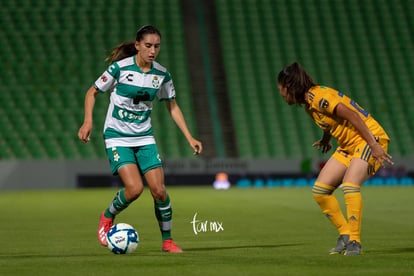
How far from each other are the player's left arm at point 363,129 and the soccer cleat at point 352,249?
2.44ft

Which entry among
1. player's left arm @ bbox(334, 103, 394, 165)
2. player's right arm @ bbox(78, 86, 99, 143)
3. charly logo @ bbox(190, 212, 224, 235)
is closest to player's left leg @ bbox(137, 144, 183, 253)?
player's right arm @ bbox(78, 86, 99, 143)

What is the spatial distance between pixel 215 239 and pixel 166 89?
2.02 metres

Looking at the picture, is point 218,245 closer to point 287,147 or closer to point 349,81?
point 287,147

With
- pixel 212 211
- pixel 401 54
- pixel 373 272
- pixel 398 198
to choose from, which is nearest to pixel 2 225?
pixel 212 211

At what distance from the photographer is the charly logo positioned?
1093 centimetres

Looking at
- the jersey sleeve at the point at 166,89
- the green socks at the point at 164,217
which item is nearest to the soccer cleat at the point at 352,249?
A: the green socks at the point at 164,217

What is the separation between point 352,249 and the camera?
7.59m

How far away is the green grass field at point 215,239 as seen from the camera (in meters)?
6.76

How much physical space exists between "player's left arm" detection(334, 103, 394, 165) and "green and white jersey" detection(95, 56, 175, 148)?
5.93 ft

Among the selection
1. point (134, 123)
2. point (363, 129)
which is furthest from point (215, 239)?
point (363, 129)

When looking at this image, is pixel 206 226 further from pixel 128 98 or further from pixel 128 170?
pixel 128 98

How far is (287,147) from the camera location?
26.5 meters

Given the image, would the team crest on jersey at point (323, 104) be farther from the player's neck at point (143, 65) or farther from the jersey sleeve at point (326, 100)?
the player's neck at point (143, 65)

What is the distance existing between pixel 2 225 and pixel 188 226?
2482 millimetres
